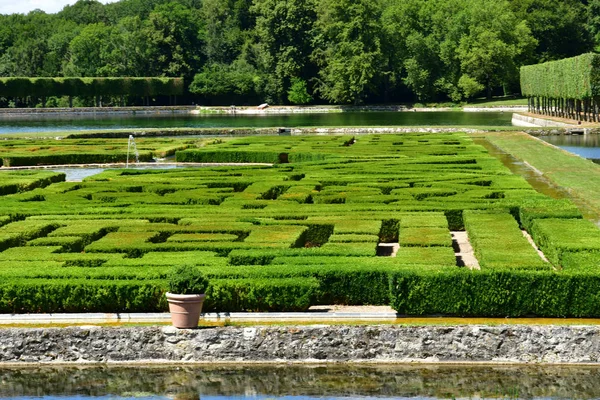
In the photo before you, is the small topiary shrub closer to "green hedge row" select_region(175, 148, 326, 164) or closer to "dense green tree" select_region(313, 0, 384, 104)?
"green hedge row" select_region(175, 148, 326, 164)

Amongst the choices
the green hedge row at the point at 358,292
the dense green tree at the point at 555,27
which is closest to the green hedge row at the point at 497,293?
the green hedge row at the point at 358,292

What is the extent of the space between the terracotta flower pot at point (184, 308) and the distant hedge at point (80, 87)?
398 feet

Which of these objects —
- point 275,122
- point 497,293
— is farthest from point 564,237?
point 275,122

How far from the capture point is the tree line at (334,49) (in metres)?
123

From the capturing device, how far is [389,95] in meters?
132

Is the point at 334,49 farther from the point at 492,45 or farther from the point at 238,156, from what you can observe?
the point at 238,156

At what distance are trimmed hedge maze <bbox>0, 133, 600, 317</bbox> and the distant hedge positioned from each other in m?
97.8

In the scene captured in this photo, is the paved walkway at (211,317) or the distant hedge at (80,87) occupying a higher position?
the distant hedge at (80,87)

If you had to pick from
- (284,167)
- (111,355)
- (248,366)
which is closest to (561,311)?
(248,366)

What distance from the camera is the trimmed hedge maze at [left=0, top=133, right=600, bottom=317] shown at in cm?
1817

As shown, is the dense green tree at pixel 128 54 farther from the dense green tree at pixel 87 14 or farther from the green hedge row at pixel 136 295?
the green hedge row at pixel 136 295

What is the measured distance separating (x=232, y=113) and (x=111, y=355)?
112769 mm

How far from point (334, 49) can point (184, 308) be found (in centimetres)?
11498

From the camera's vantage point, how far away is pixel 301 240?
24562 mm
